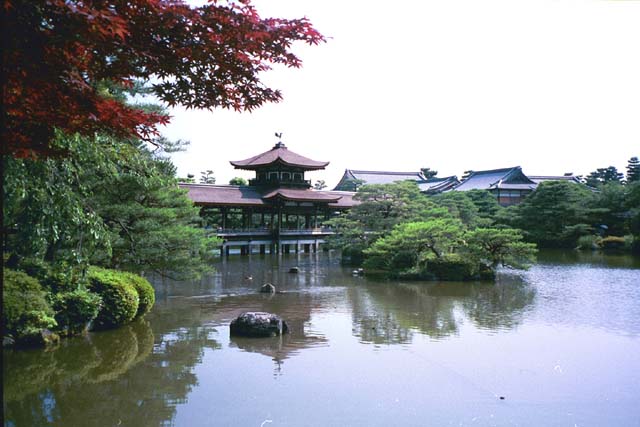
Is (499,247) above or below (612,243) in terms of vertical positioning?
above

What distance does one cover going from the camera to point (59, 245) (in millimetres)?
9828

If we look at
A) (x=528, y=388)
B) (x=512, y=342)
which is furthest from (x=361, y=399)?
(x=512, y=342)

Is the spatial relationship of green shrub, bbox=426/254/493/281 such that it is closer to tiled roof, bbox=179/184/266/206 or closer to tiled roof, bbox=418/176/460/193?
A: tiled roof, bbox=179/184/266/206

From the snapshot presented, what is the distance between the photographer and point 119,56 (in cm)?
393

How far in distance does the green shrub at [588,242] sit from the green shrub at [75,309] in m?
31.2

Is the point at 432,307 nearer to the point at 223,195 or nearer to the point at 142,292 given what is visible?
the point at 142,292

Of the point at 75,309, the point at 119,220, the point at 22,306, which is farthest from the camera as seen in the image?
the point at 119,220

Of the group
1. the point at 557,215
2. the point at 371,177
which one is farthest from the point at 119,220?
the point at 371,177

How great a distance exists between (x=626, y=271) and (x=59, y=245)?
21.1 meters

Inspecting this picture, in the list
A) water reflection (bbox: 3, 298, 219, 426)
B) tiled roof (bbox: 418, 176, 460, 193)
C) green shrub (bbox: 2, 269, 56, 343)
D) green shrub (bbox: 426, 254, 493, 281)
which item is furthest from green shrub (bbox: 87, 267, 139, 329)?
tiled roof (bbox: 418, 176, 460, 193)

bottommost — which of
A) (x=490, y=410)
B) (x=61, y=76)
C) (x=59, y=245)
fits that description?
(x=490, y=410)

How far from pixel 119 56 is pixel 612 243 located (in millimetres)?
35263

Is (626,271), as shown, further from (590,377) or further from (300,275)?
(590,377)

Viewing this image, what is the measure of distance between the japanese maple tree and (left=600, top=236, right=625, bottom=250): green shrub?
33862 millimetres
